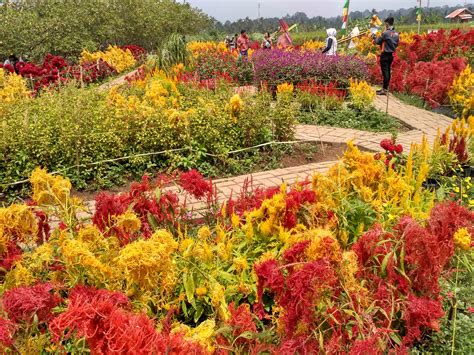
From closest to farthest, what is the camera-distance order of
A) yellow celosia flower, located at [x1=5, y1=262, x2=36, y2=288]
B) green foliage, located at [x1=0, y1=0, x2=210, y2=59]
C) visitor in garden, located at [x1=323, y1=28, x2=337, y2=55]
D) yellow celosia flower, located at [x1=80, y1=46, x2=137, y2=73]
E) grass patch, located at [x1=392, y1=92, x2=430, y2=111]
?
yellow celosia flower, located at [x1=5, y1=262, x2=36, y2=288]
grass patch, located at [x1=392, y1=92, x2=430, y2=111]
visitor in garden, located at [x1=323, y1=28, x2=337, y2=55]
yellow celosia flower, located at [x1=80, y1=46, x2=137, y2=73]
green foliage, located at [x1=0, y1=0, x2=210, y2=59]

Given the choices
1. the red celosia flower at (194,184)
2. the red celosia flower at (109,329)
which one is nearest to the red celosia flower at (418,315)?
the red celosia flower at (109,329)

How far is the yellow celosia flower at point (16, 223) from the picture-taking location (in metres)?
2.16

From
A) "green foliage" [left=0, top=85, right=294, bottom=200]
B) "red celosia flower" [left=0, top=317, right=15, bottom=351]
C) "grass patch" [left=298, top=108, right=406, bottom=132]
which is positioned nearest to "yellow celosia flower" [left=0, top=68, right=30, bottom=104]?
"green foliage" [left=0, top=85, right=294, bottom=200]

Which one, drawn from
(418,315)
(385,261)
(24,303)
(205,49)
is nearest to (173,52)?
(205,49)

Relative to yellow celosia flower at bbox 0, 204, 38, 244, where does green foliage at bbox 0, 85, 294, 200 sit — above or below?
below

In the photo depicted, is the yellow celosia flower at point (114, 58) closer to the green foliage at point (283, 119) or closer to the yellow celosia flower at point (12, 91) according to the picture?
the yellow celosia flower at point (12, 91)

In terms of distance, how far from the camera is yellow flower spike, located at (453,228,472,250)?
8.11 ft

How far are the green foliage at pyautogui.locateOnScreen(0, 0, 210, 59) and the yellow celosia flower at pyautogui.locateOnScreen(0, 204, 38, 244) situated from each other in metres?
17.4

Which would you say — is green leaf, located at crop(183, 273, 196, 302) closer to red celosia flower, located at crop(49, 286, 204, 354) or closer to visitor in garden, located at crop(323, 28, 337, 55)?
red celosia flower, located at crop(49, 286, 204, 354)

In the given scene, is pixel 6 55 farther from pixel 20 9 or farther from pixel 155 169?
pixel 155 169

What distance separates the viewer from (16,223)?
217 centimetres

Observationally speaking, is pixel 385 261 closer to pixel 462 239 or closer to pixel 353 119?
pixel 462 239

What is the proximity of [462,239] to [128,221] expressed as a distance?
72.2 inches

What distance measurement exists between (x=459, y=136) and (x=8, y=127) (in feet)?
16.3
